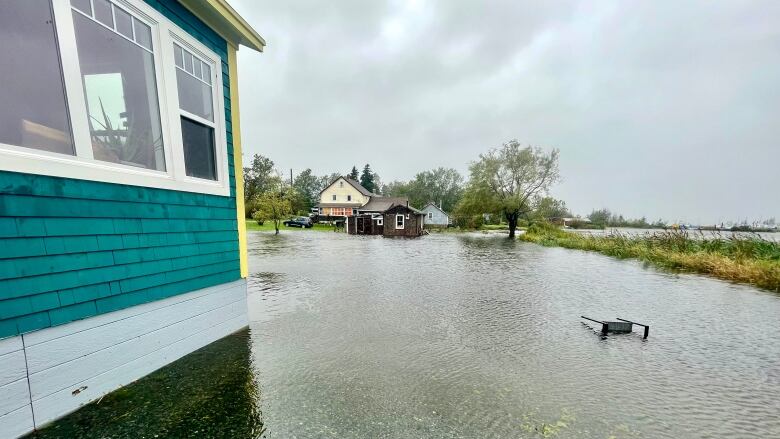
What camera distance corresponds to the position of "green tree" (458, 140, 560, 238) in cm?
3027

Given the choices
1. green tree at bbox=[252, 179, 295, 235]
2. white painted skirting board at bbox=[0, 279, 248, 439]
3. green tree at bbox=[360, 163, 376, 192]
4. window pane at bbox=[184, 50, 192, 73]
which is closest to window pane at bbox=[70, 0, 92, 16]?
window pane at bbox=[184, 50, 192, 73]

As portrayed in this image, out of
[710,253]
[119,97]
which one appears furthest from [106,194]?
[710,253]

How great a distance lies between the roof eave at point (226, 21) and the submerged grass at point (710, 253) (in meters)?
13.9

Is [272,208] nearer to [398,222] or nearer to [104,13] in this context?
[398,222]

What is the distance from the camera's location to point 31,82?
232 centimetres

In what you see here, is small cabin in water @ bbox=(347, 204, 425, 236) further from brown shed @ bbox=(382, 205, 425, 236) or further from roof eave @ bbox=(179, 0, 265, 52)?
roof eave @ bbox=(179, 0, 265, 52)

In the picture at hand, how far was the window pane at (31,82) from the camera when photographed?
7.16 feet

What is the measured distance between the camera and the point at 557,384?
3.35m

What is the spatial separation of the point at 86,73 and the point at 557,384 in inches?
228

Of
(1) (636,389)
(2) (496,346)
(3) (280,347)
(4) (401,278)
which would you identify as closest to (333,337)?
(3) (280,347)

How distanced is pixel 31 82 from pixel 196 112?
5.62 feet

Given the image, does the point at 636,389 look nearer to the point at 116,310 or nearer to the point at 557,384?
the point at 557,384

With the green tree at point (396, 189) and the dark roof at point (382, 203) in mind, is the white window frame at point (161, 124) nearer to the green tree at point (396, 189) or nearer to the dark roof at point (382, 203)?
the dark roof at point (382, 203)

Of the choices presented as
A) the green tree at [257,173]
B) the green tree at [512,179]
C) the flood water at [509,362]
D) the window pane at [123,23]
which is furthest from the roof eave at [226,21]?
the green tree at [257,173]
